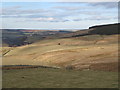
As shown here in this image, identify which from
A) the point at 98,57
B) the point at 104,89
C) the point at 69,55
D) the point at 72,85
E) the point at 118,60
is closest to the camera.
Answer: the point at 104,89

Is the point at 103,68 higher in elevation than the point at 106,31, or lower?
lower

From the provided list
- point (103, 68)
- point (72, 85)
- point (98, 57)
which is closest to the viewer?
point (72, 85)

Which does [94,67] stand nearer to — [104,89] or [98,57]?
[98,57]

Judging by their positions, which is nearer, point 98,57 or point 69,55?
point 98,57

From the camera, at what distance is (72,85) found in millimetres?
19625

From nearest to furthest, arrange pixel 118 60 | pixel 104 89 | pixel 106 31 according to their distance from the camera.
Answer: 1. pixel 104 89
2. pixel 118 60
3. pixel 106 31

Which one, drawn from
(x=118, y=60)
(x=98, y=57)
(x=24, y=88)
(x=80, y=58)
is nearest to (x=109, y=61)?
(x=118, y=60)

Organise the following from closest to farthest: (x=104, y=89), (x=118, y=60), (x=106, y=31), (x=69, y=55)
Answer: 1. (x=104, y=89)
2. (x=118, y=60)
3. (x=69, y=55)
4. (x=106, y=31)

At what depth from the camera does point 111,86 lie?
744 inches

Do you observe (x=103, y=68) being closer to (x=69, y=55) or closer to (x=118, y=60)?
(x=118, y=60)

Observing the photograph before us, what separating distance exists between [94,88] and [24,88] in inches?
228

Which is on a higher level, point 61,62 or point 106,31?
point 106,31

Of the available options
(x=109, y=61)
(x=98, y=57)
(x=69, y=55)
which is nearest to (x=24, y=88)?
(x=109, y=61)

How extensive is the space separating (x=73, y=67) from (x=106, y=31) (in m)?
60.5
